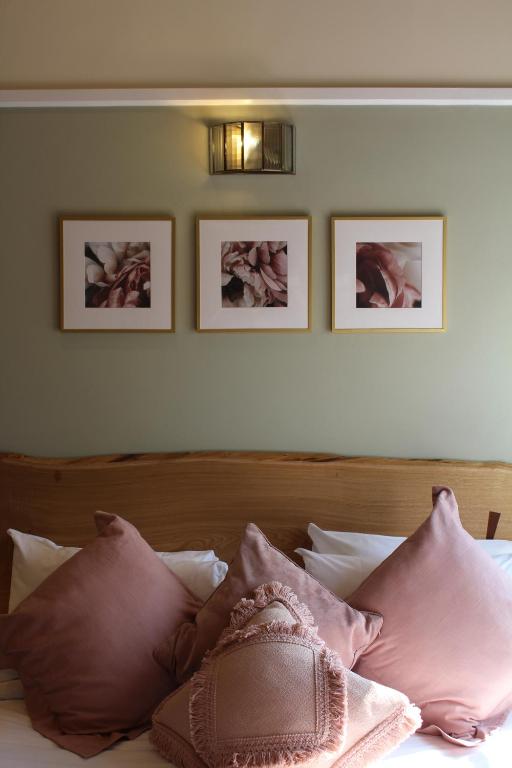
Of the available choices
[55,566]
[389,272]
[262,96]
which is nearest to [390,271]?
[389,272]

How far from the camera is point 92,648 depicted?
1.97m

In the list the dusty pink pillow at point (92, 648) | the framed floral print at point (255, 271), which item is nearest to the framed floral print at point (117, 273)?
the framed floral print at point (255, 271)

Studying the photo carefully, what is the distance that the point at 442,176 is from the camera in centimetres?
257

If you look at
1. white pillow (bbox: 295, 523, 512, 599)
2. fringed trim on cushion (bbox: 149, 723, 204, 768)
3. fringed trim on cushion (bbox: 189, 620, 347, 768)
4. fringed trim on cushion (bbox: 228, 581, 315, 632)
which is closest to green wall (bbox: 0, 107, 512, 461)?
white pillow (bbox: 295, 523, 512, 599)

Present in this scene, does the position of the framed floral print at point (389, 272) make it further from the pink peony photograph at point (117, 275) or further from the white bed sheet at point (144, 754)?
the white bed sheet at point (144, 754)

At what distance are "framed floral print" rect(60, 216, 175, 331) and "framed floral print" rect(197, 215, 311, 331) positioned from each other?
13 centimetres

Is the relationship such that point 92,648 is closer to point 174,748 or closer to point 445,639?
point 174,748

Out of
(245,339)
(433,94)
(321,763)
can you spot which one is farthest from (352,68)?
(321,763)

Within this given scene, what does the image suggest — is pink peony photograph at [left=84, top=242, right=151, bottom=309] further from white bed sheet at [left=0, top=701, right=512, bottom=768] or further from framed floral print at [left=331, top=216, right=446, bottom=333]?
white bed sheet at [left=0, top=701, right=512, bottom=768]

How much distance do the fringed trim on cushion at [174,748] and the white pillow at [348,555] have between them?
634 mm

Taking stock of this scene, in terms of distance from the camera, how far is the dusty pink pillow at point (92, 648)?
194 cm

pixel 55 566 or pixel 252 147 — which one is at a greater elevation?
pixel 252 147

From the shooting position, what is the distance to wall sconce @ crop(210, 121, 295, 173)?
250cm

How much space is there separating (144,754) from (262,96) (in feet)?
6.54
